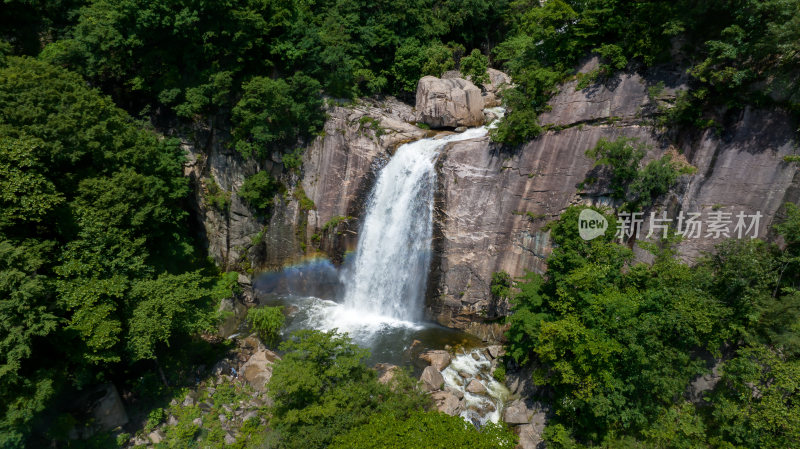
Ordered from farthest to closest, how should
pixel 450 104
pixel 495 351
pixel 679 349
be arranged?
pixel 450 104, pixel 495 351, pixel 679 349

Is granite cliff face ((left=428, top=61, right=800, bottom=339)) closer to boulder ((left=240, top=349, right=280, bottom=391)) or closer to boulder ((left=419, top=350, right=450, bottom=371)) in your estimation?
boulder ((left=419, top=350, right=450, bottom=371))

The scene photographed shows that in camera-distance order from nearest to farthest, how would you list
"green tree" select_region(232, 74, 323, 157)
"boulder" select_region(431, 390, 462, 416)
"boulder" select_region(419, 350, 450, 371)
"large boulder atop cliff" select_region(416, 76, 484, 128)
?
"boulder" select_region(431, 390, 462, 416) < "boulder" select_region(419, 350, 450, 371) < "green tree" select_region(232, 74, 323, 157) < "large boulder atop cliff" select_region(416, 76, 484, 128)

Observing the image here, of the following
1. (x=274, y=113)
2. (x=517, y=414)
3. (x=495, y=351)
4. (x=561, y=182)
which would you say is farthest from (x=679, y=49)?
(x=274, y=113)

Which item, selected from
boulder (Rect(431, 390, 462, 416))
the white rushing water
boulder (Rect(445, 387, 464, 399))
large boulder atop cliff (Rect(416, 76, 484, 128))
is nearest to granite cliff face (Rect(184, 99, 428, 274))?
large boulder atop cliff (Rect(416, 76, 484, 128))

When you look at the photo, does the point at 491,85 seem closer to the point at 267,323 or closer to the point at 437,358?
the point at 437,358

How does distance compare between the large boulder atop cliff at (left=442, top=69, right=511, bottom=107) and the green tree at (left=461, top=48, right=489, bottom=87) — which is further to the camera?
the green tree at (left=461, top=48, right=489, bottom=87)

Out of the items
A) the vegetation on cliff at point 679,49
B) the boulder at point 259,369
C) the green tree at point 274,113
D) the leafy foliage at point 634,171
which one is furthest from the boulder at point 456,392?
the green tree at point 274,113

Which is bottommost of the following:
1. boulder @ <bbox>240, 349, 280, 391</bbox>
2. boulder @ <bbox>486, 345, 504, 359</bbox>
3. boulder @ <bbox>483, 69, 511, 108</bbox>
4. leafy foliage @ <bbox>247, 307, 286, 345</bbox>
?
boulder @ <bbox>240, 349, 280, 391</bbox>
